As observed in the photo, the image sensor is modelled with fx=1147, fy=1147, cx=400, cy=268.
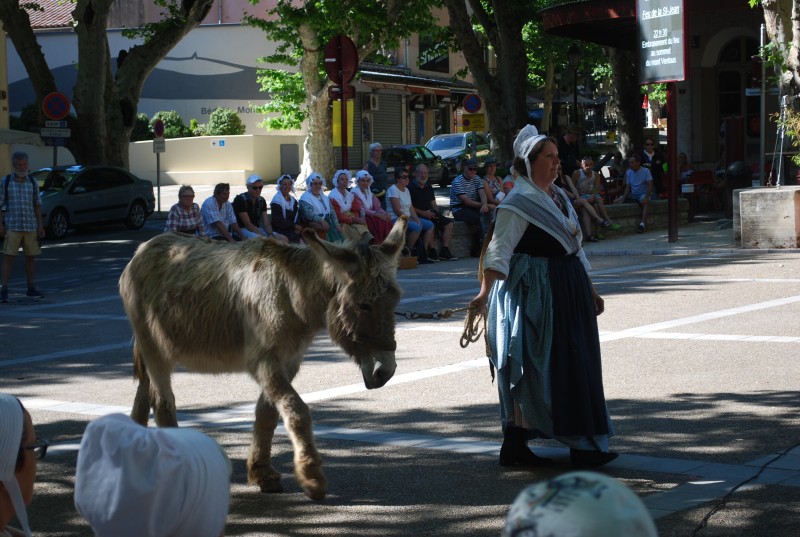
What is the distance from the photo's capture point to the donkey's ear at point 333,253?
19.1ft

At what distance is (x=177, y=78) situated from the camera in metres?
51.0

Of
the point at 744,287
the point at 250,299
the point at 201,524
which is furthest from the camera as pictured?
the point at 744,287

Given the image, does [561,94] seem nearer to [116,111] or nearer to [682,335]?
[116,111]

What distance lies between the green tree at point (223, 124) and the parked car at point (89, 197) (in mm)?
18623

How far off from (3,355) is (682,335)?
22.2ft

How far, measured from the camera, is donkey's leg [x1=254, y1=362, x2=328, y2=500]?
600 centimetres

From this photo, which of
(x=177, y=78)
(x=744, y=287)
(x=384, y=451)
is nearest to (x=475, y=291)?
(x=744, y=287)

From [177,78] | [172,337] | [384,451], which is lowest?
[384,451]

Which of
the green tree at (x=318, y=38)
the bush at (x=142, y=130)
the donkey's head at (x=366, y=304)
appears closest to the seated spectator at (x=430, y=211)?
the donkey's head at (x=366, y=304)

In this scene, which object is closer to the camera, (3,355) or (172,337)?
(172,337)

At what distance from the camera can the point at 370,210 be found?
18625 millimetres

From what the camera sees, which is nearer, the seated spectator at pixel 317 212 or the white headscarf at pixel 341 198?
the seated spectator at pixel 317 212

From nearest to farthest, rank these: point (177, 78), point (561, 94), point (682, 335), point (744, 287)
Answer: point (682, 335)
point (744, 287)
point (177, 78)
point (561, 94)

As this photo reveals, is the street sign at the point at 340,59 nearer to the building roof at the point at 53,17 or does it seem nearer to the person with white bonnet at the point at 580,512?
the person with white bonnet at the point at 580,512
